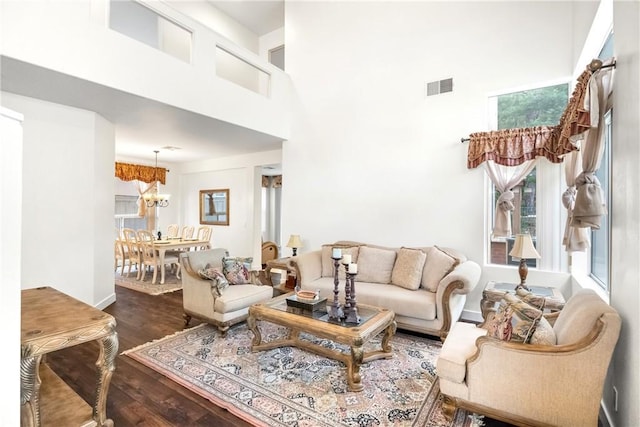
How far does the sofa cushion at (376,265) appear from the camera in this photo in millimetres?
3852

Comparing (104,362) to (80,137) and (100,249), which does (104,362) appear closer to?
(100,249)

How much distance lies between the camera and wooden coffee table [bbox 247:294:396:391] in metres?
2.27

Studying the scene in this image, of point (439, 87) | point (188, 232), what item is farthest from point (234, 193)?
point (439, 87)

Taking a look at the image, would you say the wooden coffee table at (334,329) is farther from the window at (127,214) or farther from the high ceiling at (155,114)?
the window at (127,214)

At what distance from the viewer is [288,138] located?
5.31 meters

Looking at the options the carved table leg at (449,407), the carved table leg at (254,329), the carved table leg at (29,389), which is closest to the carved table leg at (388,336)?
the carved table leg at (449,407)

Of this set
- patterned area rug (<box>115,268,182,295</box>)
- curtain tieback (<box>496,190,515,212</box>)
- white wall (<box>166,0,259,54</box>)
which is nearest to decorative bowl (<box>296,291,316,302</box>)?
curtain tieback (<box>496,190,515,212</box>)

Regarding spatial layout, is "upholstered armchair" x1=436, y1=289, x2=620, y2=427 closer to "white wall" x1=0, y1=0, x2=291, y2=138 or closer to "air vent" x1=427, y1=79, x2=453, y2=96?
"air vent" x1=427, y1=79, x2=453, y2=96

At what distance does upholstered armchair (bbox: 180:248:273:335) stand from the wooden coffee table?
47 cm

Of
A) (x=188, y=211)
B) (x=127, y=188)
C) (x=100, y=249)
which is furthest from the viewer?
(x=188, y=211)

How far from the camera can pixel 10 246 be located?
1.03m

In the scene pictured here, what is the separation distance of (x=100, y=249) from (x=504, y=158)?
5260mm

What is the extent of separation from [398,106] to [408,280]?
7.98 feet

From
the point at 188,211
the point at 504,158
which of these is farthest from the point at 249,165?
the point at 504,158
